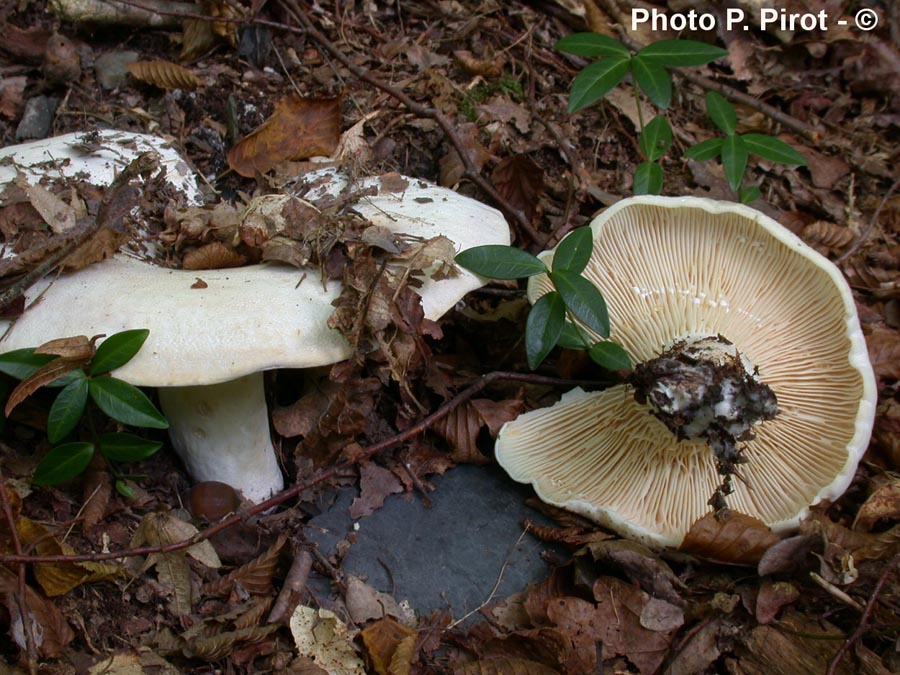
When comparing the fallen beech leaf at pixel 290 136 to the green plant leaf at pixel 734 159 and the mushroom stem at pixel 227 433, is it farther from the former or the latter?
the green plant leaf at pixel 734 159

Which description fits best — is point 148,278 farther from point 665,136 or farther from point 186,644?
point 665,136

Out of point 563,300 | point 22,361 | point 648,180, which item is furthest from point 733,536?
point 22,361

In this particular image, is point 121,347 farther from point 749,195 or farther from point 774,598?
point 749,195

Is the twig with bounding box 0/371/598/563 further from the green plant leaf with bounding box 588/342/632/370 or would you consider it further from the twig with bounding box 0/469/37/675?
the green plant leaf with bounding box 588/342/632/370

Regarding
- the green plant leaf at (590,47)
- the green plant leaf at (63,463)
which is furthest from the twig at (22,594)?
the green plant leaf at (590,47)

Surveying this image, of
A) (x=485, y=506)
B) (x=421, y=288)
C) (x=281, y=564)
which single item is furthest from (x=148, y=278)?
(x=485, y=506)

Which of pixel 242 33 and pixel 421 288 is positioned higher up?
pixel 242 33
